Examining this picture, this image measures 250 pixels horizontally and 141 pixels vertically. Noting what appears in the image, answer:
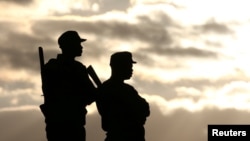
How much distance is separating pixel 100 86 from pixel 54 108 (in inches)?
48.1

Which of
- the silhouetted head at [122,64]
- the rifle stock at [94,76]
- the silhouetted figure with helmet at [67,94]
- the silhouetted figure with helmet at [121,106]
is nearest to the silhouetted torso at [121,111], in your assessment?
the silhouetted figure with helmet at [121,106]

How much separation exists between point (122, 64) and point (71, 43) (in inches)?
54.6

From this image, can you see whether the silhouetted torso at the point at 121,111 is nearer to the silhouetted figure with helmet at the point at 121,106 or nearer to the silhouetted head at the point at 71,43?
the silhouetted figure with helmet at the point at 121,106

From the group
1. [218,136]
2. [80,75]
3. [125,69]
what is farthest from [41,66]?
[218,136]

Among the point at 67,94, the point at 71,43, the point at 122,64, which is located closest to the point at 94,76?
the point at 67,94

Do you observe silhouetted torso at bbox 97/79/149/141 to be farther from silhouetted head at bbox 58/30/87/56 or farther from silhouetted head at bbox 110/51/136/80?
silhouetted head at bbox 58/30/87/56

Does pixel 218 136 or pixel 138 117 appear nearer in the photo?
pixel 138 117

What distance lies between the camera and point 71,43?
768 inches

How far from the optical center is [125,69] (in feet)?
62.7

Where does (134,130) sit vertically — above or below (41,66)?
below

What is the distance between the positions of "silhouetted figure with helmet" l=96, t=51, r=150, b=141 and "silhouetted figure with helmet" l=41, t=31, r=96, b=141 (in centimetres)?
47

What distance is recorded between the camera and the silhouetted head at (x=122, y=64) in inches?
751

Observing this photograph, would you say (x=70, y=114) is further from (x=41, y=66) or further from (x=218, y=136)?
(x=218, y=136)

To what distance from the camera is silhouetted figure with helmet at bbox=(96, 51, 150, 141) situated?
19125 millimetres
